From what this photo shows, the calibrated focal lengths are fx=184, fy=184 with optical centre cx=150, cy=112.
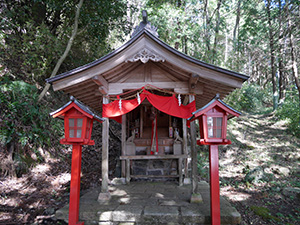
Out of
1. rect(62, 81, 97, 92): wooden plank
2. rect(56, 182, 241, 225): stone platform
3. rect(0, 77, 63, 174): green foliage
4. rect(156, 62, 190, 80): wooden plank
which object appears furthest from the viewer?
rect(0, 77, 63, 174): green foliage

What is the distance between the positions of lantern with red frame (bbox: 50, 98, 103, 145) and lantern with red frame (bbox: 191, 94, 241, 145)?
2.23 m

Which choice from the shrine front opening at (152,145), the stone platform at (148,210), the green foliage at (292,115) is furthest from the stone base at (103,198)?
the green foliage at (292,115)

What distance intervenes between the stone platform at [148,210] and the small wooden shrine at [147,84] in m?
0.60

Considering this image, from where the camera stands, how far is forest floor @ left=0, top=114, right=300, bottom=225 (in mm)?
4500

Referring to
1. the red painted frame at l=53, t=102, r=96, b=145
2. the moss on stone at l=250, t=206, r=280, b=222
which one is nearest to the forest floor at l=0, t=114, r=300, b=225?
the moss on stone at l=250, t=206, r=280, b=222

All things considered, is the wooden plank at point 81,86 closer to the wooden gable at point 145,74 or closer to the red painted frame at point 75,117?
the wooden gable at point 145,74

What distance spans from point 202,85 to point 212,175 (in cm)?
244

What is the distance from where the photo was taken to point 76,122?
3842mm

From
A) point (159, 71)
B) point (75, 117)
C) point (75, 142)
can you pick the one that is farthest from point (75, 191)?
point (159, 71)

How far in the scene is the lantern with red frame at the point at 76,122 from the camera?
3.73 m

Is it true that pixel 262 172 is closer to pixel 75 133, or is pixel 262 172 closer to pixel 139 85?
pixel 139 85

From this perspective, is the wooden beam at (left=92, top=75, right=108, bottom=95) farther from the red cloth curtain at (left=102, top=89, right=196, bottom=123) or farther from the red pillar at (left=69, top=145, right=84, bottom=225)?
the red pillar at (left=69, top=145, right=84, bottom=225)

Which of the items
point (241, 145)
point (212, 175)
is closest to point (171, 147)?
point (212, 175)

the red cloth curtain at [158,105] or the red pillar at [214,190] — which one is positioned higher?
the red cloth curtain at [158,105]
